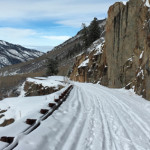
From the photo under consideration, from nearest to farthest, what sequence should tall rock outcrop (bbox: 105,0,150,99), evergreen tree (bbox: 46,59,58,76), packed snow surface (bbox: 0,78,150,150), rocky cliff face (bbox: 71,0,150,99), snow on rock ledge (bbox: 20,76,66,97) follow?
packed snow surface (bbox: 0,78,150,150)
rocky cliff face (bbox: 71,0,150,99)
tall rock outcrop (bbox: 105,0,150,99)
snow on rock ledge (bbox: 20,76,66,97)
evergreen tree (bbox: 46,59,58,76)

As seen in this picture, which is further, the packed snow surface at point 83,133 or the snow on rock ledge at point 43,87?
the snow on rock ledge at point 43,87

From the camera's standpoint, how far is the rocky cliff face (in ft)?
55.1

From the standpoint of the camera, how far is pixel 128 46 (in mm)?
22766

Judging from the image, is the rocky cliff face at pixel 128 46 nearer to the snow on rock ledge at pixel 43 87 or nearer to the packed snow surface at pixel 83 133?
the snow on rock ledge at pixel 43 87

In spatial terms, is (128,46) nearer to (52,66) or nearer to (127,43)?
(127,43)

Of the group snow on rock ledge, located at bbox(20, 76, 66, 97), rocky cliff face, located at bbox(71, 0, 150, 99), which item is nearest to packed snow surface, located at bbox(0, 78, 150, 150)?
rocky cliff face, located at bbox(71, 0, 150, 99)

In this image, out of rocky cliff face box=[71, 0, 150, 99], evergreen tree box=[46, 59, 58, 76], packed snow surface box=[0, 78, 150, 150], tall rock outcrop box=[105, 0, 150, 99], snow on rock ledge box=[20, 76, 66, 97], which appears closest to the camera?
packed snow surface box=[0, 78, 150, 150]

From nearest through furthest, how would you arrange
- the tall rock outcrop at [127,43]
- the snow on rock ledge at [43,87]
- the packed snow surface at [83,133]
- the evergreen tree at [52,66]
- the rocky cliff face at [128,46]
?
the packed snow surface at [83,133] < the rocky cliff face at [128,46] < the tall rock outcrop at [127,43] < the snow on rock ledge at [43,87] < the evergreen tree at [52,66]

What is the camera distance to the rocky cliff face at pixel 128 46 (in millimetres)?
16797

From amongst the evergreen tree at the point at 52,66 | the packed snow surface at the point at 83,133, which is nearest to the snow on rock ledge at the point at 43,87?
the packed snow surface at the point at 83,133

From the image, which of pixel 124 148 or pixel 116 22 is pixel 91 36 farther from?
pixel 124 148

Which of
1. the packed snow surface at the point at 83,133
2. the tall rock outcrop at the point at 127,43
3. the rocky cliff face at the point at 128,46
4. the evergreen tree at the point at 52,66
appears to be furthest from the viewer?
the evergreen tree at the point at 52,66

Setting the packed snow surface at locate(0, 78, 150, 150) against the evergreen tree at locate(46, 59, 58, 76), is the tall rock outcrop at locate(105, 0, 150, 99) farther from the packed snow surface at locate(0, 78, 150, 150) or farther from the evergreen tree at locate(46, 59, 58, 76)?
the evergreen tree at locate(46, 59, 58, 76)

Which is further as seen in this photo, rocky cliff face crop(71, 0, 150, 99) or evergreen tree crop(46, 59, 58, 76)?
evergreen tree crop(46, 59, 58, 76)
